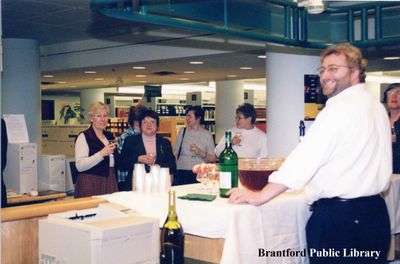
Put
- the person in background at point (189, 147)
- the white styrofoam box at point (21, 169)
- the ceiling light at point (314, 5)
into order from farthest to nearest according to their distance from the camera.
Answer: the person in background at point (189, 147) → the white styrofoam box at point (21, 169) → the ceiling light at point (314, 5)

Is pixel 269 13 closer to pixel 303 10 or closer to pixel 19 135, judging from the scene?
pixel 303 10

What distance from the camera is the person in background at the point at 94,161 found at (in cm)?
413

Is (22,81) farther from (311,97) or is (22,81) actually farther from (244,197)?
(244,197)

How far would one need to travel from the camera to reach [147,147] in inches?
161

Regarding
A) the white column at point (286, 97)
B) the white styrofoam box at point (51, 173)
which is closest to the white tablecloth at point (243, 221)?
the white column at point (286, 97)

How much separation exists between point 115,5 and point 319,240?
151cm

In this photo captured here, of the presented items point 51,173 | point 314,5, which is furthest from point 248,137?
point 314,5

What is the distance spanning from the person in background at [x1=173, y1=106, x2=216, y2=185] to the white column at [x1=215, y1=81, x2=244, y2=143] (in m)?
6.96

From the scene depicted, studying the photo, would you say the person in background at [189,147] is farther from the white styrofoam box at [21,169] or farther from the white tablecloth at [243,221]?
the white tablecloth at [243,221]

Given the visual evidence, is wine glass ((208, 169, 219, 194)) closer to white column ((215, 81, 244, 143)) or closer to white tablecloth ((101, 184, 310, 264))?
white tablecloth ((101, 184, 310, 264))

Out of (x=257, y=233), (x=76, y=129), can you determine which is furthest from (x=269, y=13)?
(x=76, y=129)

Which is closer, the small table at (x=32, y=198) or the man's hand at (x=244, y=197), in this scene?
the man's hand at (x=244, y=197)

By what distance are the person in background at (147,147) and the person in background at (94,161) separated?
160mm

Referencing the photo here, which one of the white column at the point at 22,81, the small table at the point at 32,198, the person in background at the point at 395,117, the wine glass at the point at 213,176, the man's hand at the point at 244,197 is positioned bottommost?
the small table at the point at 32,198
